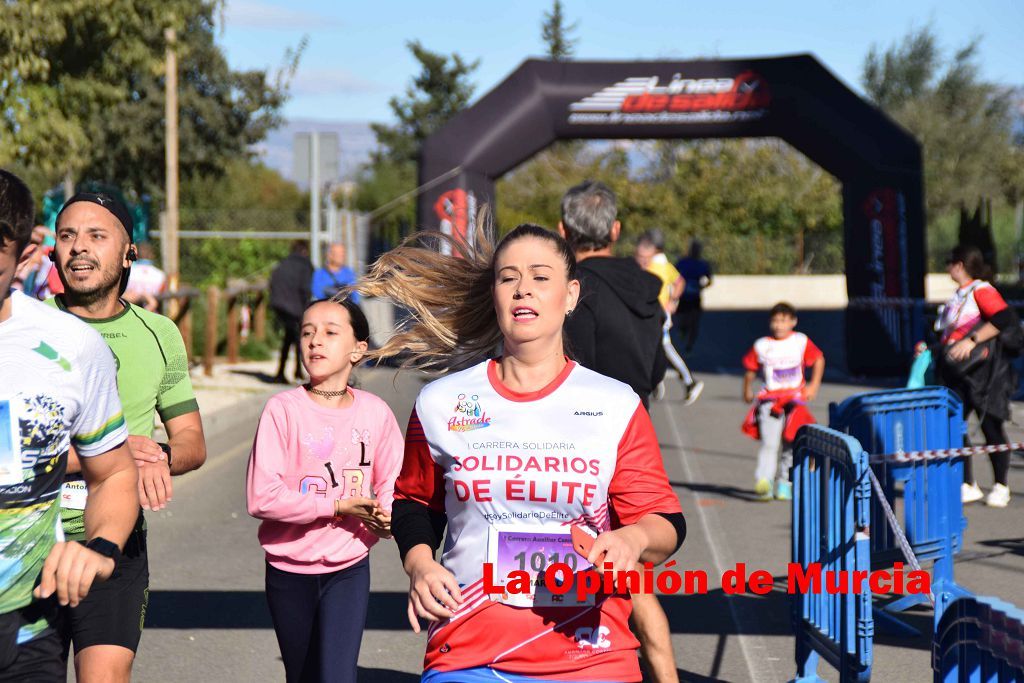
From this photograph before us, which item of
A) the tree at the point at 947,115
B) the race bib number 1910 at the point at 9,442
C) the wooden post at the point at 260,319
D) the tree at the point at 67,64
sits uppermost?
the tree at the point at 947,115

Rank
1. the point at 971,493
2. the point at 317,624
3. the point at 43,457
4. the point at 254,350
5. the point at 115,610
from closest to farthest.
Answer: the point at 43,457 → the point at 115,610 → the point at 317,624 → the point at 971,493 → the point at 254,350

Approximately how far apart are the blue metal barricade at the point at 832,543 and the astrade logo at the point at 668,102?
16083 mm

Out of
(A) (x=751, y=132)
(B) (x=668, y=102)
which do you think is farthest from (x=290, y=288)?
(A) (x=751, y=132)

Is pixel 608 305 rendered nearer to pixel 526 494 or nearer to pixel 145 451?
pixel 145 451

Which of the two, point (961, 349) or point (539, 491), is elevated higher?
point (961, 349)

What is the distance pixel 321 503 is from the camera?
4355 mm

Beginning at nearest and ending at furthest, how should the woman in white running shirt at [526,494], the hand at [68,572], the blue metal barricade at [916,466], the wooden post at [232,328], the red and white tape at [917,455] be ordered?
the hand at [68,572], the woman in white running shirt at [526,494], the red and white tape at [917,455], the blue metal barricade at [916,466], the wooden post at [232,328]

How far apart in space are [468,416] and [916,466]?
3652 millimetres

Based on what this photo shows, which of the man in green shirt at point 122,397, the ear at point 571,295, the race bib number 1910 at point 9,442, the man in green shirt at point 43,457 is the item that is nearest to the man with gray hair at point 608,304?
the man in green shirt at point 122,397

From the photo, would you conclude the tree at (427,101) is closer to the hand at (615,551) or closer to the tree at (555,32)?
the tree at (555,32)

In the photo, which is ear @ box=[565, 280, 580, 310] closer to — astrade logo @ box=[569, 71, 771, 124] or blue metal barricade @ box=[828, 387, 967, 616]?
blue metal barricade @ box=[828, 387, 967, 616]

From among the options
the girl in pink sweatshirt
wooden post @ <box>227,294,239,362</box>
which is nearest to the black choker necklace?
the girl in pink sweatshirt

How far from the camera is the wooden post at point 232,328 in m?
19.7

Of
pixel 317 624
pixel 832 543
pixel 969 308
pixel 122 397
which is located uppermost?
pixel 969 308
